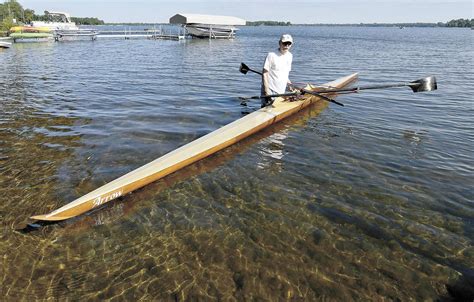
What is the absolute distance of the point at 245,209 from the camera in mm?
6090

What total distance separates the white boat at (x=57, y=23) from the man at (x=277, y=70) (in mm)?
61866

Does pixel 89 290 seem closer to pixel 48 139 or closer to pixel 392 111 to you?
pixel 48 139

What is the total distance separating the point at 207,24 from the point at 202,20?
123 centimetres

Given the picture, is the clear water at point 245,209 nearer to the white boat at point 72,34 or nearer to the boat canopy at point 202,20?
the white boat at point 72,34

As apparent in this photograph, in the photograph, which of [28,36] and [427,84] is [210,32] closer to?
[28,36]

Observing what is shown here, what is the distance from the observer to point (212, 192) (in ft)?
21.9

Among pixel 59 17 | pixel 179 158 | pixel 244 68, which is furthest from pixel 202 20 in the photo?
pixel 179 158

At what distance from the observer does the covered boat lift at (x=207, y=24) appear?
2160 inches

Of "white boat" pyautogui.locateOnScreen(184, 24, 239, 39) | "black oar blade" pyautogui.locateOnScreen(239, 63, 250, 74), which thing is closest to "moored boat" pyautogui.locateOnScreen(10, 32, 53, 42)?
"white boat" pyautogui.locateOnScreen(184, 24, 239, 39)

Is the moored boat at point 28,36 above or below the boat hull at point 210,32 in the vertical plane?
below

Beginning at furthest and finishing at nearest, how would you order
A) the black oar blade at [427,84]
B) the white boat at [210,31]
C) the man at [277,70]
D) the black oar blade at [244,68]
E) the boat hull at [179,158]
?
the white boat at [210,31]
the black oar blade at [244,68]
the black oar blade at [427,84]
the man at [277,70]
the boat hull at [179,158]

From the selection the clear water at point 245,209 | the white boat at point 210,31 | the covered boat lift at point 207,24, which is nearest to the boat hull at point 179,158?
the clear water at point 245,209

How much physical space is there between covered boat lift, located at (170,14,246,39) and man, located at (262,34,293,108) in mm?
47702

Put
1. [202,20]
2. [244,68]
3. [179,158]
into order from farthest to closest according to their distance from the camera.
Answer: [202,20] → [244,68] → [179,158]
